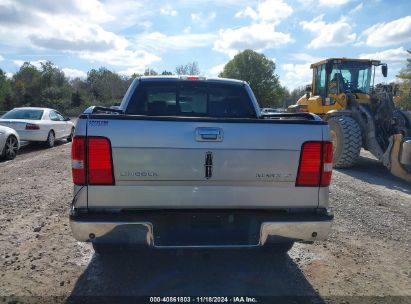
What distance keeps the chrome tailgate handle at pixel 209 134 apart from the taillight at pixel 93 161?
734mm

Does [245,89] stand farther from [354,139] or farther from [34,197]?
[354,139]

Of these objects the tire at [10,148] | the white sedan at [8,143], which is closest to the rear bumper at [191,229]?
the white sedan at [8,143]

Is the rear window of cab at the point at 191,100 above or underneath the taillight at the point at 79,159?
above

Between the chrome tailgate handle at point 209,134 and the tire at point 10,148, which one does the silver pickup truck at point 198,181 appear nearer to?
the chrome tailgate handle at point 209,134

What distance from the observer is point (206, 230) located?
3.37 m

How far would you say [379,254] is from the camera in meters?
4.61

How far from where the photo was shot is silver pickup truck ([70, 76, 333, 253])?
319 centimetres

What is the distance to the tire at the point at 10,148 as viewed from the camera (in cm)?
1096

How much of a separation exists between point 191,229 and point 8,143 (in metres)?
9.47

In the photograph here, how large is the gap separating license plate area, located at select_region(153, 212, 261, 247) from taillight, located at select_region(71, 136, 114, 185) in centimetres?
59

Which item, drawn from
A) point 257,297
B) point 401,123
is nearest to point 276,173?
point 257,297

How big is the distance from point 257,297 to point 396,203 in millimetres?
4582

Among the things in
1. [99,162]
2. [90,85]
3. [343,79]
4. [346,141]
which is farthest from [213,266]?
[90,85]

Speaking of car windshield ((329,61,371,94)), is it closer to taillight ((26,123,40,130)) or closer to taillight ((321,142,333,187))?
taillight ((321,142,333,187))
